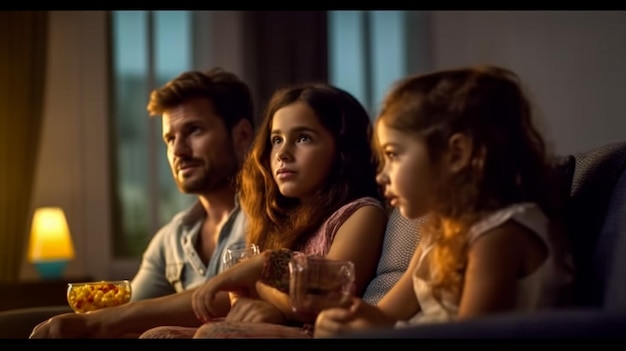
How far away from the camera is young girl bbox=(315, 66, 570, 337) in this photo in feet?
4.42

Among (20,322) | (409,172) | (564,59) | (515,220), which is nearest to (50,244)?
(20,322)

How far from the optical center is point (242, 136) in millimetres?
2822

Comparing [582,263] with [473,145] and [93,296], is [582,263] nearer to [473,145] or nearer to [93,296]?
[473,145]

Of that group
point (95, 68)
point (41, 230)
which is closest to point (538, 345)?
point (41, 230)

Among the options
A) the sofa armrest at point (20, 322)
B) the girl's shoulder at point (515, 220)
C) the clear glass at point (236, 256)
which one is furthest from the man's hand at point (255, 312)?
the sofa armrest at point (20, 322)

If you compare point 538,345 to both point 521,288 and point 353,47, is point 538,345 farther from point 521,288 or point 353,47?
point 353,47

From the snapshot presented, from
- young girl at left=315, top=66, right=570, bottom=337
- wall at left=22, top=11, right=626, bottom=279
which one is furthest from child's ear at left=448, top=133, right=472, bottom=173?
wall at left=22, top=11, right=626, bottom=279

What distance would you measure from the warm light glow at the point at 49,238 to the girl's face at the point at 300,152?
2.80 metres

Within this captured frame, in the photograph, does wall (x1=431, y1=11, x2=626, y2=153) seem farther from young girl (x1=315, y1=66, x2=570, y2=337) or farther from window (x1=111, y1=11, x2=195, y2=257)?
young girl (x1=315, y1=66, x2=570, y2=337)

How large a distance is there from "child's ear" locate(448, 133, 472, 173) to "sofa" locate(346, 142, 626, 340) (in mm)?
245

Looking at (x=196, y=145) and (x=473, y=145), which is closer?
(x=473, y=145)

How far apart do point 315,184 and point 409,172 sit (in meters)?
0.53

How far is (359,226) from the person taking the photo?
6.09 ft

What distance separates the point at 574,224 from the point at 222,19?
3789 millimetres
